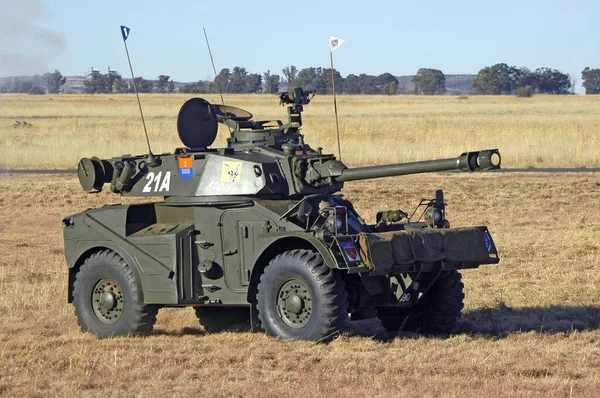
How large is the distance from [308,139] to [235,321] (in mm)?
31065

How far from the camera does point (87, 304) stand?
1389 cm

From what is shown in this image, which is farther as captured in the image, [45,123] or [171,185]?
[45,123]

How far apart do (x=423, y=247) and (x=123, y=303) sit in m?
3.62

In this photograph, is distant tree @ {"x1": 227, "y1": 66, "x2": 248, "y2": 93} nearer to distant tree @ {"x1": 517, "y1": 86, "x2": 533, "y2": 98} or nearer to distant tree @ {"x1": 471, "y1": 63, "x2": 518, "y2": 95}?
distant tree @ {"x1": 517, "y1": 86, "x2": 533, "y2": 98}

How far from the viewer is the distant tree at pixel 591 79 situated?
15688 cm

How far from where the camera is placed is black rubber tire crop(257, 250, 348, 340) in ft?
39.5

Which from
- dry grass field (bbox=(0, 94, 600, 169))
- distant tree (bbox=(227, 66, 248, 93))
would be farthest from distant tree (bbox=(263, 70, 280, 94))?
distant tree (bbox=(227, 66, 248, 93))

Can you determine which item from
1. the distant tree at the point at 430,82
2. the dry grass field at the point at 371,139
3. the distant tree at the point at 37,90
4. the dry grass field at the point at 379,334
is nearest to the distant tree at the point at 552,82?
the distant tree at the point at 430,82

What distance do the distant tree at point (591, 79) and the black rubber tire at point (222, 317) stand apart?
148 metres

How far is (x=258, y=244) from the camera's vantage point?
1291cm

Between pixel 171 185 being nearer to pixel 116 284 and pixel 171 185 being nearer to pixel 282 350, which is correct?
pixel 116 284

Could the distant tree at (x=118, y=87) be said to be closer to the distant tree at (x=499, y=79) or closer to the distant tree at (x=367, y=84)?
the distant tree at (x=367, y=84)

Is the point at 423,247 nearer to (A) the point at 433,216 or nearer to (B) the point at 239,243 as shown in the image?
(A) the point at 433,216

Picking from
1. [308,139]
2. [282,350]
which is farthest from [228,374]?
[308,139]
